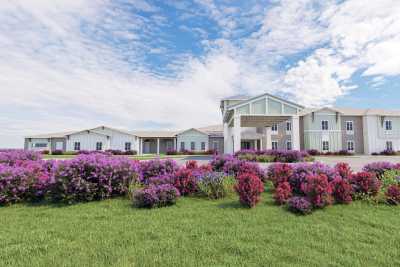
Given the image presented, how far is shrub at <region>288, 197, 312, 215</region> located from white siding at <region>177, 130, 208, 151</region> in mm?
29911

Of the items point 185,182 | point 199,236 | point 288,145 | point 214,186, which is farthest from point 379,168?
point 288,145

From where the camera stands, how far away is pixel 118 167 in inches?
219

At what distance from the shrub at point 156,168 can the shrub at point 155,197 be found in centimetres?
146

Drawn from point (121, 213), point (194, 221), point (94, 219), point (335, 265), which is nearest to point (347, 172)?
point (335, 265)

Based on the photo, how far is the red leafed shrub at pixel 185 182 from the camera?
5719mm

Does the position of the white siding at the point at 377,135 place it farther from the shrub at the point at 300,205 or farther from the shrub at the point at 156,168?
the shrub at the point at 156,168

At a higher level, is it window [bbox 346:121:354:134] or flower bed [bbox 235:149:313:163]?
window [bbox 346:121:354:134]

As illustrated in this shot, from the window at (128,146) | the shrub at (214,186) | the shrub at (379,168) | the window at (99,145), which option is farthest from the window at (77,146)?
the shrub at (379,168)

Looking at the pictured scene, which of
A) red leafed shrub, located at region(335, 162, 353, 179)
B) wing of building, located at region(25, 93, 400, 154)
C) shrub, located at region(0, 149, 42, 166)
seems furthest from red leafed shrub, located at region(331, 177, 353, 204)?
wing of building, located at region(25, 93, 400, 154)

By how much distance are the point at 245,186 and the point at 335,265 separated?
7.35 feet

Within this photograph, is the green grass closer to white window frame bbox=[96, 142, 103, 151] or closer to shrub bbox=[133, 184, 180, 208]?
shrub bbox=[133, 184, 180, 208]

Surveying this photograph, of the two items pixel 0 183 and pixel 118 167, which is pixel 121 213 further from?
pixel 0 183

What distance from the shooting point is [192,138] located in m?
34.4

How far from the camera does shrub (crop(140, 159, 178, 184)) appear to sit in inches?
254
